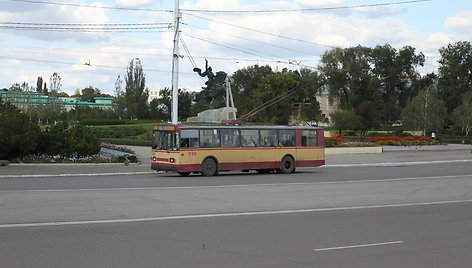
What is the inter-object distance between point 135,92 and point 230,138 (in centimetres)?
7771

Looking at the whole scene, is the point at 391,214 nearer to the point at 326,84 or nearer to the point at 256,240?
the point at 256,240

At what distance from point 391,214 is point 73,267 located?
28.9 ft

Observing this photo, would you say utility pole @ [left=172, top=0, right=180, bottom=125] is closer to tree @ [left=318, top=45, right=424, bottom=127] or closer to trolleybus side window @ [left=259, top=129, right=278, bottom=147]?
trolleybus side window @ [left=259, top=129, right=278, bottom=147]

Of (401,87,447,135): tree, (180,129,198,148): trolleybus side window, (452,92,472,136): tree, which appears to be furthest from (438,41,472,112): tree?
(180,129,198,148): trolleybus side window

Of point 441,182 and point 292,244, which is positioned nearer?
point 292,244

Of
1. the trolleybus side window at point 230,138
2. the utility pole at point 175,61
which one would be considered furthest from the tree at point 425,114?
the trolleybus side window at point 230,138

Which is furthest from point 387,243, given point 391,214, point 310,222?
point 391,214

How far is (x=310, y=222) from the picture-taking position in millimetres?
13203

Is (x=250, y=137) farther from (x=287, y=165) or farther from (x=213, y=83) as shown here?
Answer: (x=213, y=83)

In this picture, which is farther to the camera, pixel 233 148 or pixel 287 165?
pixel 287 165

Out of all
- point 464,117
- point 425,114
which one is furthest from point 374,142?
point 464,117

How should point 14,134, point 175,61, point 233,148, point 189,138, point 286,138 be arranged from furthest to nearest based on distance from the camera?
point 175,61, point 286,138, point 14,134, point 233,148, point 189,138

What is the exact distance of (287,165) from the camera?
32.0 m

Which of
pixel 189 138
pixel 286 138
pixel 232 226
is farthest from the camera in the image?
pixel 286 138
